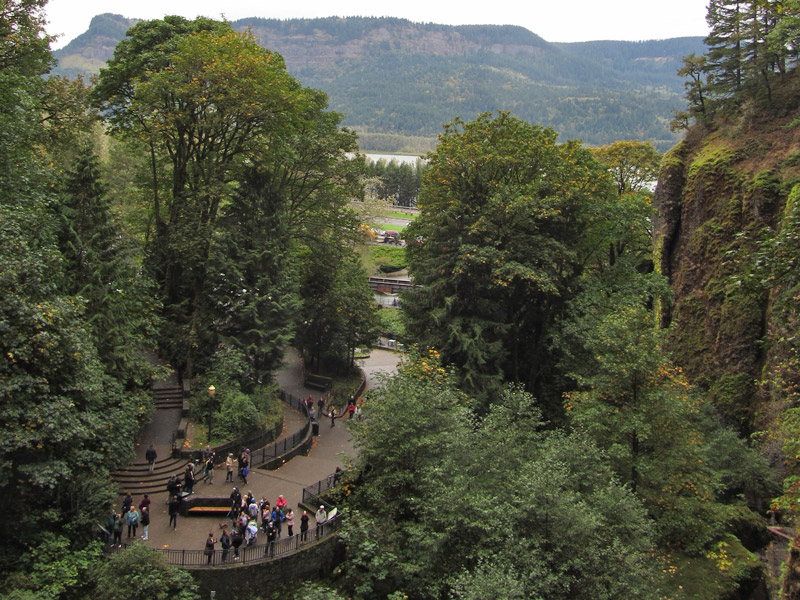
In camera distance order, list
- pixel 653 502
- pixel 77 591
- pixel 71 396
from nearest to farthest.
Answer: pixel 77 591 < pixel 71 396 < pixel 653 502

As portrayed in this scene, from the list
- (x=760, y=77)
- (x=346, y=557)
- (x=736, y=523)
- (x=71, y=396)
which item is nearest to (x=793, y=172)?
(x=760, y=77)

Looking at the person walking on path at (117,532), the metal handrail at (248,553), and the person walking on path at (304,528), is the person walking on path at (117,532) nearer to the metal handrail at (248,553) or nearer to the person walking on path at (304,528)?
the metal handrail at (248,553)

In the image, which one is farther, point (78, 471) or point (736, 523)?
point (736, 523)

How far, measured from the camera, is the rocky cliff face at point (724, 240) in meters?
24.1

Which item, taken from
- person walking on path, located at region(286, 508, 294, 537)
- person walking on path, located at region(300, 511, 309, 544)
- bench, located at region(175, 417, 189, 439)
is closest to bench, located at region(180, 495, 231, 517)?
person walking on path, located at region(286, 508, 294, 537)

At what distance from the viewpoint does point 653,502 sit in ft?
63.9

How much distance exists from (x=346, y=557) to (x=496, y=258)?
41.0 feet

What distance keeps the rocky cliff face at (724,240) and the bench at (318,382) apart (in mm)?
16365

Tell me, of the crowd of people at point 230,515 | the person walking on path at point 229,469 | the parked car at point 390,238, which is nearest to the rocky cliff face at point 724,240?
the crowd of people at point 230,515

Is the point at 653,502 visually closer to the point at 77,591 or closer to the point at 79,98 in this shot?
the point at 77,591

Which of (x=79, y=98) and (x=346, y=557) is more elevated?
(x=79, y=98)

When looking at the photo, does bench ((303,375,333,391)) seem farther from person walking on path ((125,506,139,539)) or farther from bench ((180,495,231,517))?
person walking on path ((125,506,139,539))

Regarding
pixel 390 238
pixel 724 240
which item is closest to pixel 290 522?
pixel 724 240

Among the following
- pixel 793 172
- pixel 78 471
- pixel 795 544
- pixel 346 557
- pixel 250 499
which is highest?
pixel 793 172
